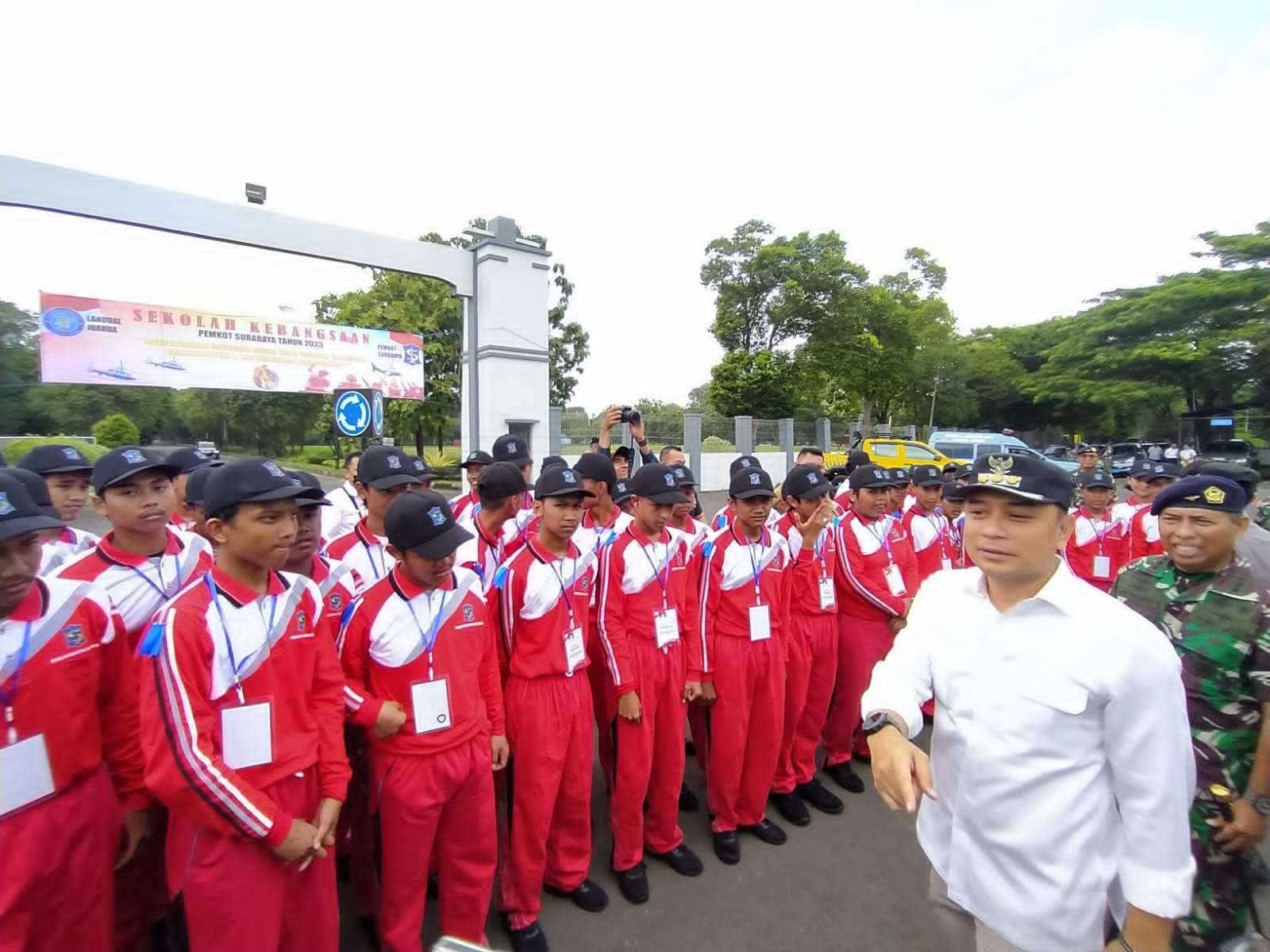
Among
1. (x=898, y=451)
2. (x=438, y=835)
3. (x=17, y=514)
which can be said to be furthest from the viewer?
(x=898, y=451)

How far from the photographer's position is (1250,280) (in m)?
25.9

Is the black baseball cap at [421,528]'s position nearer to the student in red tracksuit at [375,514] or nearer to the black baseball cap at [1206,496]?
the student in red tracksuit at [375,514]

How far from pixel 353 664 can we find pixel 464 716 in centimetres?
47

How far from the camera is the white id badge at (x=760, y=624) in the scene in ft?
11.9

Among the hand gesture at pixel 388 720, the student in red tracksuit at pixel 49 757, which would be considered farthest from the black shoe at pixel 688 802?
the student in red tracksuit at pixel 49 757

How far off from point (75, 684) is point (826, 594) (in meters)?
3.72

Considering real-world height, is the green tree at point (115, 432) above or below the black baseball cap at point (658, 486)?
below

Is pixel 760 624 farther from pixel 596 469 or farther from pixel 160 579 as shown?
pixel 160 579

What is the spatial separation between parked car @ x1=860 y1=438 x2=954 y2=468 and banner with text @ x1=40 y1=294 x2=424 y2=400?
14492mm

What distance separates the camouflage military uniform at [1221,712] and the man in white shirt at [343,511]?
4.24 meters

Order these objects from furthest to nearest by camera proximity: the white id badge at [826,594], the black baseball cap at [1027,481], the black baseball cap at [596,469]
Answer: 1. the black baseball cap at [596,469]
2. the white id badge at [826,594]
3. the black baseball cap at [1027,481]

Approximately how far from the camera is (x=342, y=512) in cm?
451

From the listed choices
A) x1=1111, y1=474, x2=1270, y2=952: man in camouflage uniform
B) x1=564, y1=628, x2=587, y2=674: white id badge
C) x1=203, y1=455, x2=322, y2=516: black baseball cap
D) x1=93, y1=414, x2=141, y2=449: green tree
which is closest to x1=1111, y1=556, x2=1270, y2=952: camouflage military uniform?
x1=1111, y1=474, x2=1270, y2=952: man in camouflage uniform

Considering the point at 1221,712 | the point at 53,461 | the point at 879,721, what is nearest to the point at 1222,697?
the point at 1221,712
